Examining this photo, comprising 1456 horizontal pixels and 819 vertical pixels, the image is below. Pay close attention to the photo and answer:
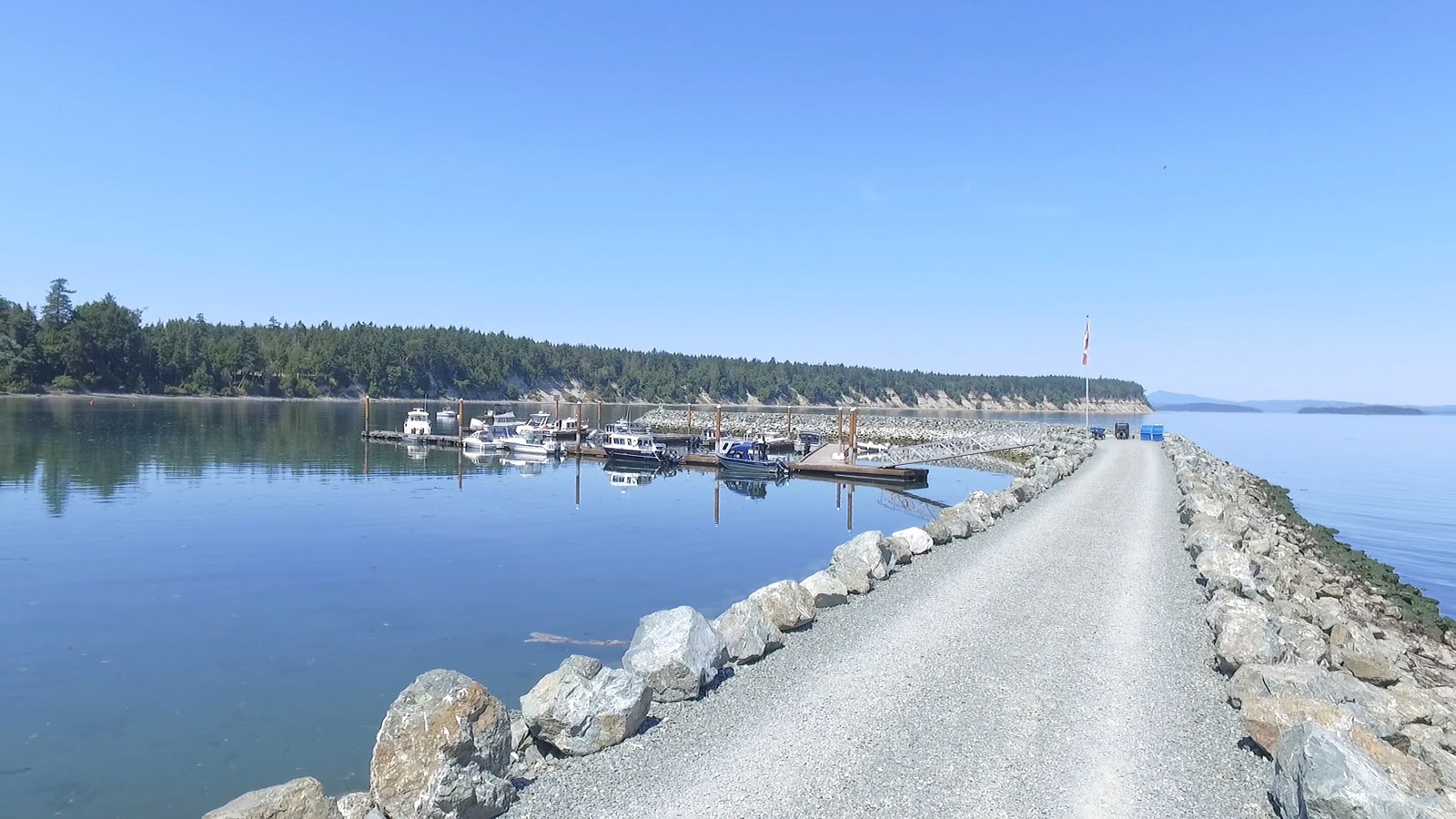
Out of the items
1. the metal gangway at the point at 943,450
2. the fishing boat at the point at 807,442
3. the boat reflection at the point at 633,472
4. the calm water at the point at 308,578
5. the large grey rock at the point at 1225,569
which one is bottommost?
the boat reflection at the point at 633,472

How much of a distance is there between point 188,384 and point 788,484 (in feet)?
375

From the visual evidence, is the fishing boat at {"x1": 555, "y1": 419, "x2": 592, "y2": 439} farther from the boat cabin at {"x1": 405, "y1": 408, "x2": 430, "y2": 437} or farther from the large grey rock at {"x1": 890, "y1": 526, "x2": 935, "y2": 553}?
the large grey rock at {"x1": 890, "y1": 526, "x2": 935, "y2": 553}

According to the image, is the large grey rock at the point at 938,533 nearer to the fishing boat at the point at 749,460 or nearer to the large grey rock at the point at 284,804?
the large grey rock at the point at 284,804

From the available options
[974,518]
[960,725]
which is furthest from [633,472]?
[960,725]

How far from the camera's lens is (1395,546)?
34.6 m

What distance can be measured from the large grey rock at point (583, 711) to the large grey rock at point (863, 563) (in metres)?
6.73

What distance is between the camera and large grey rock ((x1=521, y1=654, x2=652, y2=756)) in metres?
8.74

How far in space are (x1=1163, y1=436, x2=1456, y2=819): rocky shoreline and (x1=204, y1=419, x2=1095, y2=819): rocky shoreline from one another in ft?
19.0

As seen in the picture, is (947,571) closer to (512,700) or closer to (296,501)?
(512,700)

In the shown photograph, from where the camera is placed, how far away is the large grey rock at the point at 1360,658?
38.0 feet

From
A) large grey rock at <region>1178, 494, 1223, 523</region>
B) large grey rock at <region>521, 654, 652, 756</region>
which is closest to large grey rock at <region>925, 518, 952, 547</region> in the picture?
large grey rock at <region>1178, 494, 1223, 523</region>

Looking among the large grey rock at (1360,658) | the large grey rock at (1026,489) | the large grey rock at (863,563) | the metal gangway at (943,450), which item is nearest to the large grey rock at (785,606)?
the large grey rock at (863,563)

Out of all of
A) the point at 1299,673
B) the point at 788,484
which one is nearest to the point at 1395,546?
the point at 788,484

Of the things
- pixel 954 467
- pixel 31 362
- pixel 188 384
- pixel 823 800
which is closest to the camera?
pixel 823 800
